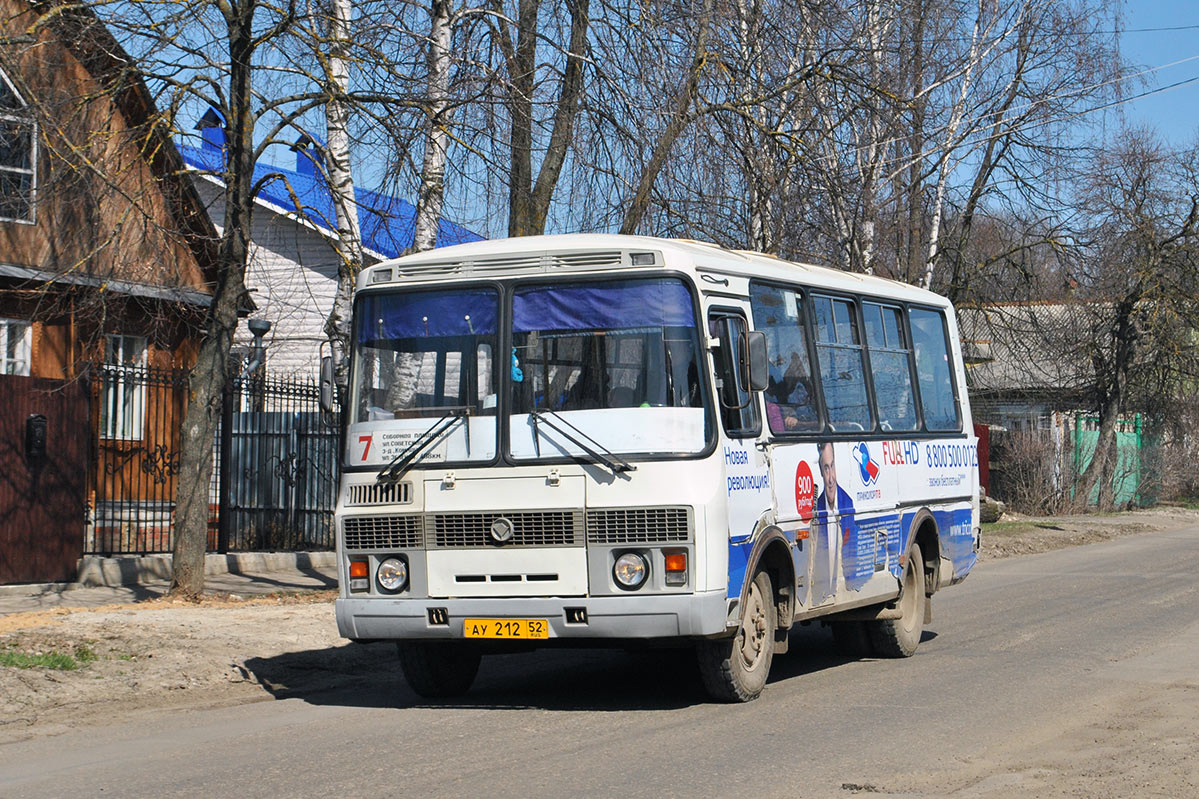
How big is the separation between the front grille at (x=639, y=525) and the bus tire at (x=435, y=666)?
151cm

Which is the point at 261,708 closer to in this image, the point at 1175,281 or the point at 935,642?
the point at 935,642

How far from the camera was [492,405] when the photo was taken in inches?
360

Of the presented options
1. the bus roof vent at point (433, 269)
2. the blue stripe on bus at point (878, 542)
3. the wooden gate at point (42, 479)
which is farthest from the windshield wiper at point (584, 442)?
the wooden gate at point (42, 479)

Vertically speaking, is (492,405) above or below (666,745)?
A: above

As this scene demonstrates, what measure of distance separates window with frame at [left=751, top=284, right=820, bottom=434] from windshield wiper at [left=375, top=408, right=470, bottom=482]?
2090 mm

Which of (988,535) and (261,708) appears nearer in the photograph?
(261,708)

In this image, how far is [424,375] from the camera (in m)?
9.47

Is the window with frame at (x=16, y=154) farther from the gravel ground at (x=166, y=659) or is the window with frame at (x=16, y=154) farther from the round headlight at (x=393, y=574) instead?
the round headlight at (x=393, y=574)

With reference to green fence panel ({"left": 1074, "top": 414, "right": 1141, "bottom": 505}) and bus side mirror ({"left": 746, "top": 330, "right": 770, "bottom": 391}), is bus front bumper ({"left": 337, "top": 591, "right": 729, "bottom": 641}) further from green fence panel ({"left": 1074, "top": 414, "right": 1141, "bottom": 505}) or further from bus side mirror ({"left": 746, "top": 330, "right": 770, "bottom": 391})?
green fence panel ({"left": 1074, "top": 414, "right": 1141, "bottom": 505})

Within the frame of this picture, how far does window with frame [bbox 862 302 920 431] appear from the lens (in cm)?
1193

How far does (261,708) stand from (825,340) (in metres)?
4.86

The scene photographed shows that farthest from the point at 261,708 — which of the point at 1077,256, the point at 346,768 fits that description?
the point at 1077,256

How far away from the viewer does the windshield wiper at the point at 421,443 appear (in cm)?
916

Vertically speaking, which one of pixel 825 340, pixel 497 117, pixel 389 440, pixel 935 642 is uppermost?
pixel 497 117
